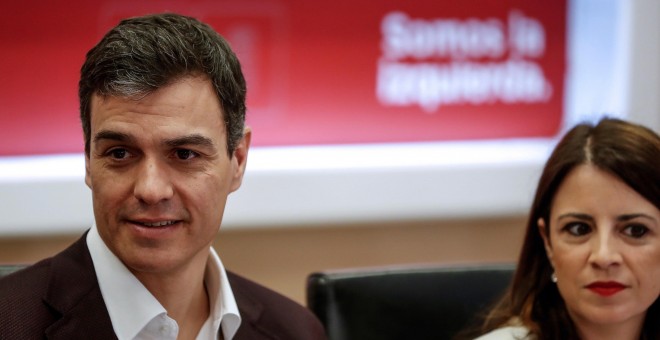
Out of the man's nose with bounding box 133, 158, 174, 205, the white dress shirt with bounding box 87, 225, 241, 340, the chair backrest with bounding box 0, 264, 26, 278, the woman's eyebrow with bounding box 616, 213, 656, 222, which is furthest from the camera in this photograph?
the woman's eyebrow with bounding box 616, 213, 656, 222

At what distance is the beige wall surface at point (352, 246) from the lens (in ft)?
11.4

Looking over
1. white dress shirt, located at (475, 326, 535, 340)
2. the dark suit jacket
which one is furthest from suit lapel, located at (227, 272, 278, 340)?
white dress shirt, located at (475, 326, 535, 340)

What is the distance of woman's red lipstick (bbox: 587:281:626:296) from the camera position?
7.41ft

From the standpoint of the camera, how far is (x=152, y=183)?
181 cm

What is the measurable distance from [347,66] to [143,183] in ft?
5.58

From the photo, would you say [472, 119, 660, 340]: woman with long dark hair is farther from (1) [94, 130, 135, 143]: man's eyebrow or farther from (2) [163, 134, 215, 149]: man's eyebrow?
(1) [94, 130, 135, 143]: man's eyebrow

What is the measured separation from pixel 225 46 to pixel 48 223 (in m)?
1.36

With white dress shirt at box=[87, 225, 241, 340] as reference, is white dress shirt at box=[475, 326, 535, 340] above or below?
below

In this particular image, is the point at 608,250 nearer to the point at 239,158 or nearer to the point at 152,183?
the point at 239,158

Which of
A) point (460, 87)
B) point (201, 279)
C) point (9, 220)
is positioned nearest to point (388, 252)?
point (460, 87)

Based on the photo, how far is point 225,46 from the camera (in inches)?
77.9

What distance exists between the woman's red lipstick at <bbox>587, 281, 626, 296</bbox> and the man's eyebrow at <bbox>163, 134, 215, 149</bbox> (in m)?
0.95

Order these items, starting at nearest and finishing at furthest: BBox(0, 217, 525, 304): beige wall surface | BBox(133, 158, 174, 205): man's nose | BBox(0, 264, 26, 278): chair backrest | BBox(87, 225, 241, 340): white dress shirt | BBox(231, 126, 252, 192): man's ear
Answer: BBox(133, 158, 174, 205): man's nose, BBox(87, 225, 241, 340): white dress shirt, BBox(231, 126, 252, 192): man's ear, BBox(0, 264, 26, 278): chair backrest, BBox(0, 217, 525, 304): beige wall surface

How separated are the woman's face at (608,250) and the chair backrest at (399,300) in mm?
317
